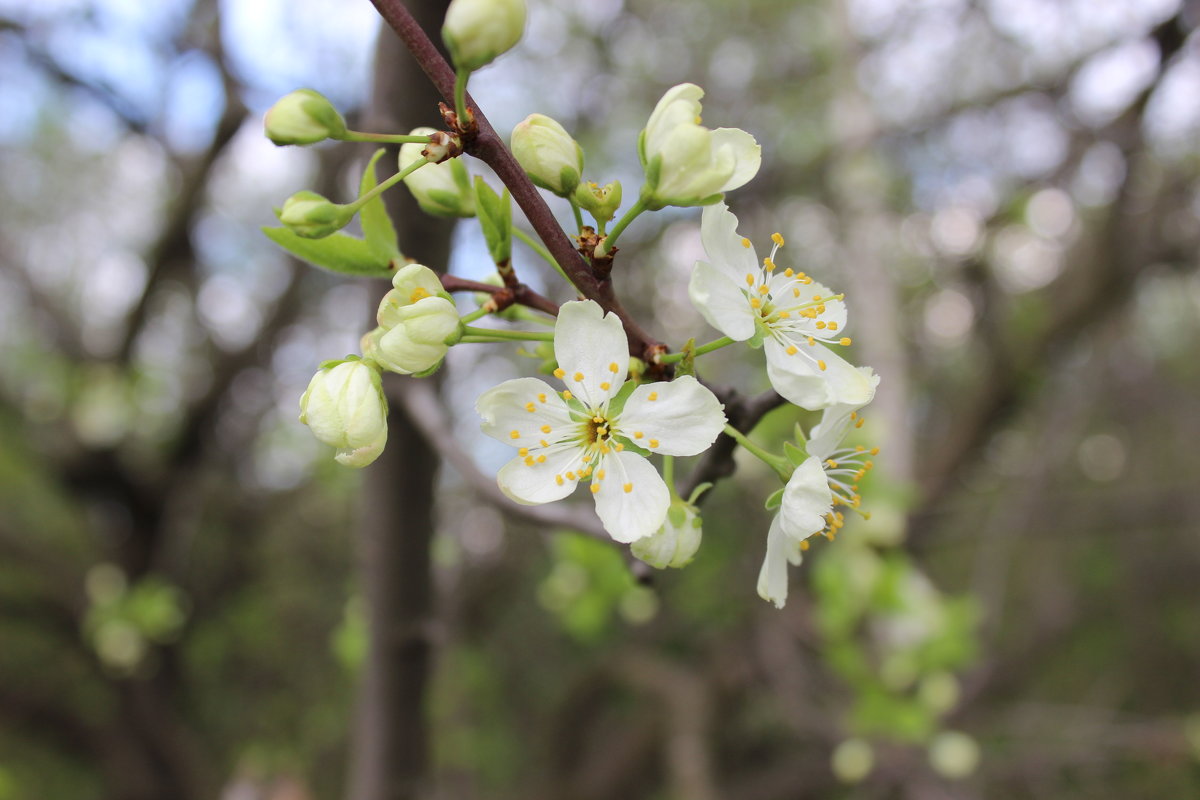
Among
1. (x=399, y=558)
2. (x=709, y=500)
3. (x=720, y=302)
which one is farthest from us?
(x=709, y=500)

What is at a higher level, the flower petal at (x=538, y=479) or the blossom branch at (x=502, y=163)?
the blossom branch at (x=502, y=163)

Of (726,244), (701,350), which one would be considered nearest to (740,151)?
(726,244)

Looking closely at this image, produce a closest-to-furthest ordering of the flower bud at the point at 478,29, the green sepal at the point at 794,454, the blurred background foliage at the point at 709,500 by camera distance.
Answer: the flower bud at the point at 478,29 < the green sepal at the point at 794,454 < the blurred background foliage at the point at 709,500

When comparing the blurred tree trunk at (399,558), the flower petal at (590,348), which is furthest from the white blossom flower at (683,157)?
the blurred tree trunk at (399,558)

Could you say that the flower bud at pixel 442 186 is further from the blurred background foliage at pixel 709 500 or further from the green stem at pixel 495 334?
the blurred background foliage at pixel 709 500

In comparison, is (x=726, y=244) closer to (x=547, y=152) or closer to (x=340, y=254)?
(x=547, y=152)

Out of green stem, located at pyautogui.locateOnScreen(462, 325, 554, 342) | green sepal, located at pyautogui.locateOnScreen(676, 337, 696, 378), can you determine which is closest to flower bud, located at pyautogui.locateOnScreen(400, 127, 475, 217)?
green stem, located at pyautogui.locateOnScreen(462, 325, 554, 342)

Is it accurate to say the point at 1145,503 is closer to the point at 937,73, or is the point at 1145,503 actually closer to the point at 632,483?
the point at 937,73

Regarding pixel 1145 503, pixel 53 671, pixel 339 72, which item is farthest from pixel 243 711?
pixel 1145 503
